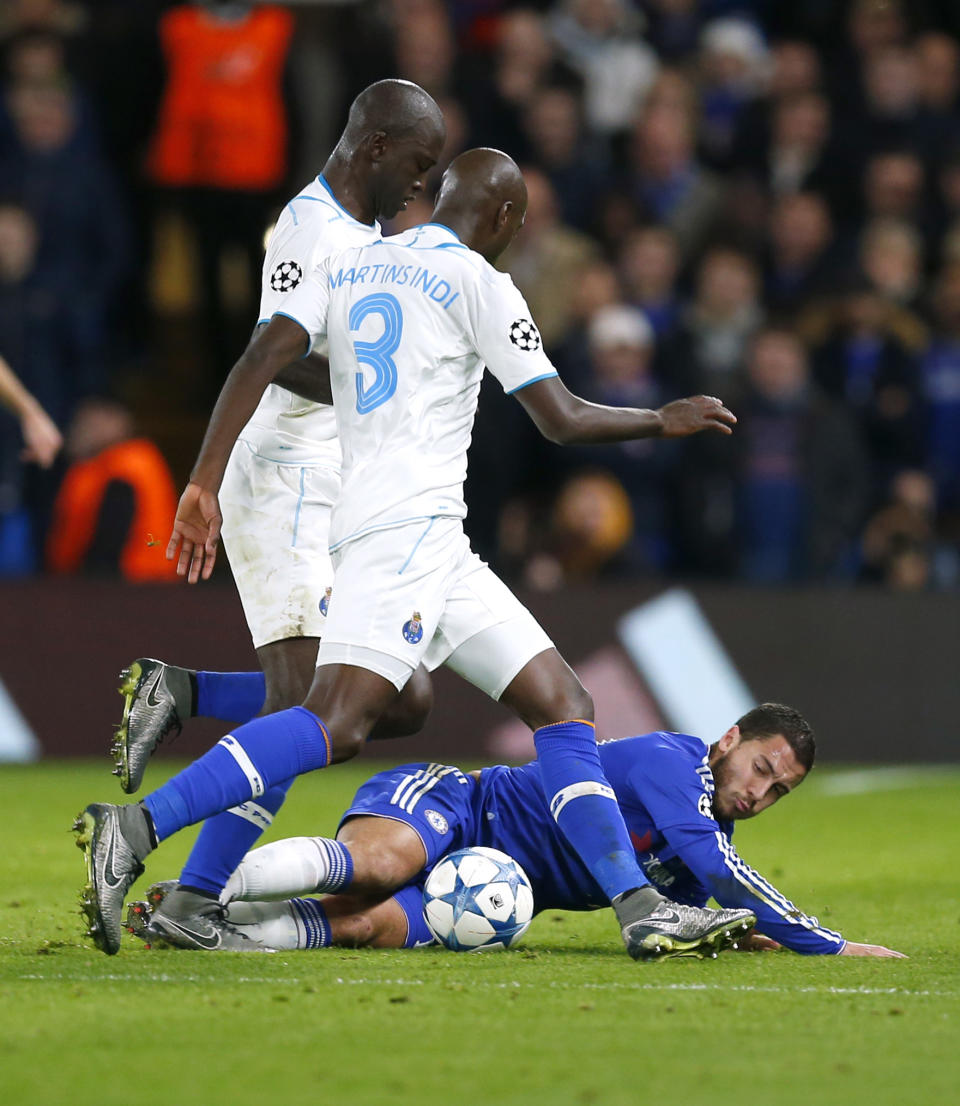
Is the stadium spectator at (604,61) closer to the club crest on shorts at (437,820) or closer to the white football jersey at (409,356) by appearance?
the white football jersey at (409,356)

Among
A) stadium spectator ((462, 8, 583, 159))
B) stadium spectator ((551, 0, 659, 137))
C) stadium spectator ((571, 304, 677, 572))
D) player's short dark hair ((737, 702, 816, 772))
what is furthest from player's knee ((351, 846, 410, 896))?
stadium spectator ((551, 0, 659, 137))

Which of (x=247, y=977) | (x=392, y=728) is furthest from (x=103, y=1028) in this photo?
(x=392, y=728)

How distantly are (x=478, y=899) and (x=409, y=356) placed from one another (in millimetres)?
1449

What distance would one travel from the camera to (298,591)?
543 cm

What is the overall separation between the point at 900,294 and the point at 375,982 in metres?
8.44

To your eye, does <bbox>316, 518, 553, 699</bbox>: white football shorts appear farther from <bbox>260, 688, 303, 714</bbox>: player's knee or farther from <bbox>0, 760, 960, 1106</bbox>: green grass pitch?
<bbox>0, 760, 960, 1106</bbox>: green grass pitch

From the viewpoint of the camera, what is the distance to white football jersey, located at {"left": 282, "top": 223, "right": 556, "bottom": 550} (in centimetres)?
499

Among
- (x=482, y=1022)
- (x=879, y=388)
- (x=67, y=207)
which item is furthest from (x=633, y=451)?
(x=482, y=1022)

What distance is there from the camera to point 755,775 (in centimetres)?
534

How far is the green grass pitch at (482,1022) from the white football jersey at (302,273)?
1.42 m

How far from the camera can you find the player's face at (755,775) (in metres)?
5.34

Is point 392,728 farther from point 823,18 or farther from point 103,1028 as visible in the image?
point 823,18

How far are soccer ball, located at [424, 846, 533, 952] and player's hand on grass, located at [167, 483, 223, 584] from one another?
3.56 feet

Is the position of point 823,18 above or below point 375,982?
above
